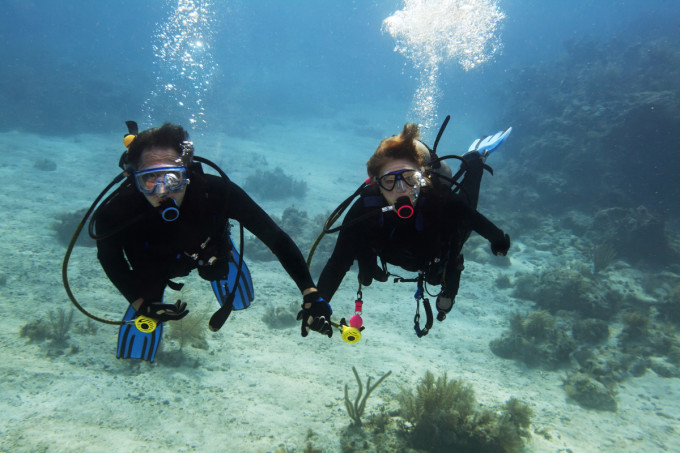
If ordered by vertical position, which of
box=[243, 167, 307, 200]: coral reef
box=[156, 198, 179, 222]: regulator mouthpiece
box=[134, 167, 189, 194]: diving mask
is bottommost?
box=[156, 198, 179, 222]: regulator mouthpiece

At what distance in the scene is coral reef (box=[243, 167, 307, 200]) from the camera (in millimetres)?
17969

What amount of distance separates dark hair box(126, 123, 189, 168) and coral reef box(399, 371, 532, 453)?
15.6 feet

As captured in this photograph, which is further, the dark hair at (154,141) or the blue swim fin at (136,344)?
the blue swim fin at (136,344)

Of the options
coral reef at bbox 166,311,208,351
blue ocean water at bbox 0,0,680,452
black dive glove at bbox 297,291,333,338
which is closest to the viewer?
black dive glove at bbox 297,291,333,338

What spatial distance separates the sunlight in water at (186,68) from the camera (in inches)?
1267

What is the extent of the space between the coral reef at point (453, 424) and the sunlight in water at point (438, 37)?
3631 cm

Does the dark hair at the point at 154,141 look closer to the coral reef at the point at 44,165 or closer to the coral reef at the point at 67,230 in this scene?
the coral reef at the point at 67,230

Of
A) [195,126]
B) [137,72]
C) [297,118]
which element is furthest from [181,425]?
[137,72]

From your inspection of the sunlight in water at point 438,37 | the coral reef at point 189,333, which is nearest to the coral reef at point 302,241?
the coral reef at point 189,333

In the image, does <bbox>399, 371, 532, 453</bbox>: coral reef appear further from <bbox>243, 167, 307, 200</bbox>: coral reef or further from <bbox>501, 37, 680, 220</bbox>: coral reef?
<bbox>243, 167, 307, 200</bbox>: coral reef

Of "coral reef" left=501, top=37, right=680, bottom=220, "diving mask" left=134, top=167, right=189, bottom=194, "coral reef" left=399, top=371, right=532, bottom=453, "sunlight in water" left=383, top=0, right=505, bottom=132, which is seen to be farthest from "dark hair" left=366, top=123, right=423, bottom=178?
"sunlight in water" left=383, top=0, right=505, bottom=132

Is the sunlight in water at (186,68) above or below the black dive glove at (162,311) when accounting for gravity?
above

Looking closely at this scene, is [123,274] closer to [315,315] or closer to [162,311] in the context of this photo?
[162,311]

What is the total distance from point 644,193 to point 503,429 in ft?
52.1
